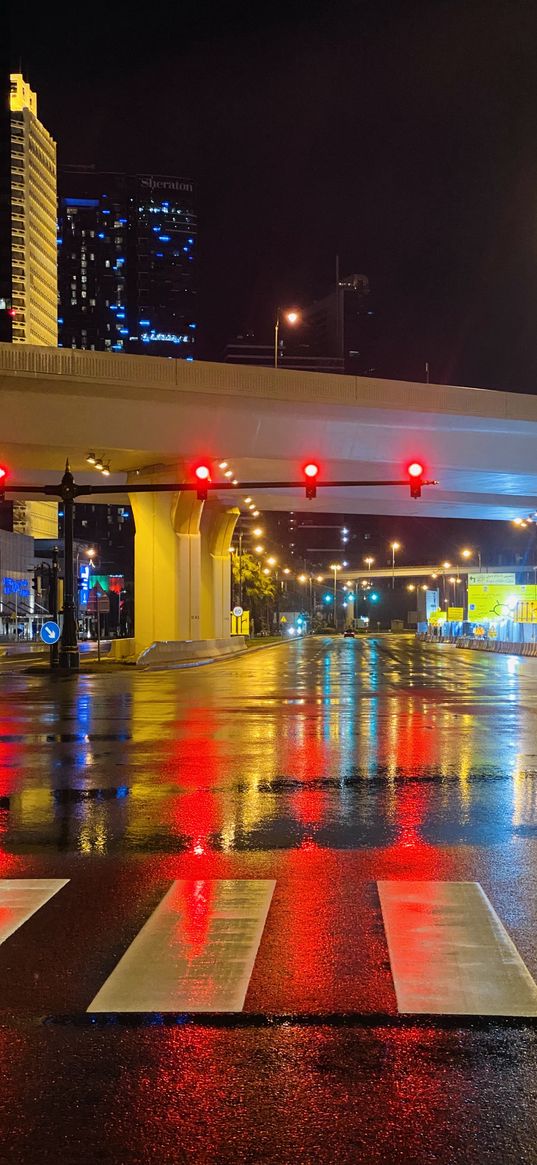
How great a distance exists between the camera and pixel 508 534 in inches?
5930

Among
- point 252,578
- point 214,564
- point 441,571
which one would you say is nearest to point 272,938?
point 214,564

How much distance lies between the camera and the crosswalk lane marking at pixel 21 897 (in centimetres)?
627

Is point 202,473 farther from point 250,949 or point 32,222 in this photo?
point 32,222

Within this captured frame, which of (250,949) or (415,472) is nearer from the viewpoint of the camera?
(250,949)

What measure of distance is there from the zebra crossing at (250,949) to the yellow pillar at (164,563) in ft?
115

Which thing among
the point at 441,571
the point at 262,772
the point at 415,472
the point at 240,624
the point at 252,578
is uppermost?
the point at 441,571

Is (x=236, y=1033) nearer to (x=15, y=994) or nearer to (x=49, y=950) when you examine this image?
(x=15, y=994)

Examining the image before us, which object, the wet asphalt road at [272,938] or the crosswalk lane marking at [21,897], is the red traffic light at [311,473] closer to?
the wet asphalt road at [272,938]

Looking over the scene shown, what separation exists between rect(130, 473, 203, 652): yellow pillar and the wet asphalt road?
985 inches

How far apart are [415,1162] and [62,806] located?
296 inches

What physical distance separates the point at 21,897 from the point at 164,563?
35.4m

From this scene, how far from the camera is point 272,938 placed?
5883 millimetres

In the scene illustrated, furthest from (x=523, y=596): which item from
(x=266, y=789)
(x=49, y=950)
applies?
(x=49, y=950)

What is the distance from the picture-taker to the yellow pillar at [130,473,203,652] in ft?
138
